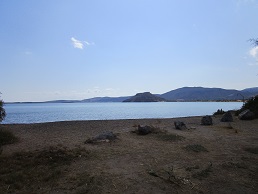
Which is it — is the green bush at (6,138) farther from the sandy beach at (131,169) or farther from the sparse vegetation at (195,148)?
the sparse vegetation at (195,148)

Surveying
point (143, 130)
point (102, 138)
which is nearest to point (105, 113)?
point (143, 130)

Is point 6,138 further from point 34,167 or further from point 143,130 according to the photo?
point 143,130

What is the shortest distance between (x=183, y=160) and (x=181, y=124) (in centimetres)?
760

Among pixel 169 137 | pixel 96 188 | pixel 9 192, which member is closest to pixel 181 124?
pixel 169 137

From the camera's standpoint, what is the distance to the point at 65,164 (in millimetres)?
7566

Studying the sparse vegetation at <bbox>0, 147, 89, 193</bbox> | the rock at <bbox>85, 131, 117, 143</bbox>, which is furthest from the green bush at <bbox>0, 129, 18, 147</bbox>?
the rock at <bbox>85, 131, 117, 143</bbox>

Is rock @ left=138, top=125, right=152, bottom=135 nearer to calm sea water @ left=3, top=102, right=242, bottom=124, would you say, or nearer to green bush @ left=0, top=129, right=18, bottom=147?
green bush @ left=0, top=129, right=18, bottom=147

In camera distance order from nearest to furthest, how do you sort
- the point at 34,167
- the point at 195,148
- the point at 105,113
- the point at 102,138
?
the point at 34,167 < the point at 195,148 < the point at 102,138 < the point at 105,113

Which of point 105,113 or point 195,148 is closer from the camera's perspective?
point 195,148

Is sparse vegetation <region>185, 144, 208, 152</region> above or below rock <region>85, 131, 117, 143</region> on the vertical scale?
below

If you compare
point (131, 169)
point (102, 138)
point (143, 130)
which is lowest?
point (131, 169)

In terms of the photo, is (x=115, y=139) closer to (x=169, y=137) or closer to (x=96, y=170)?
(x=169, y=137)

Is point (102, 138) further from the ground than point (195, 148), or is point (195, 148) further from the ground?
point (102, 138)

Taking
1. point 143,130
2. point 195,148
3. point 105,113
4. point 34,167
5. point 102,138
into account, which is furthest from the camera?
point 105,113
